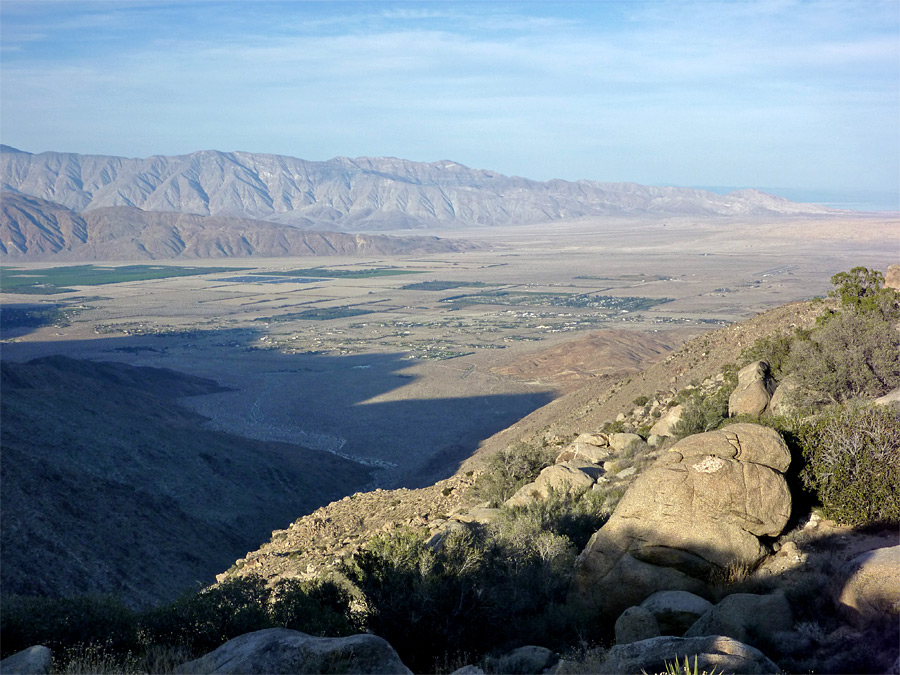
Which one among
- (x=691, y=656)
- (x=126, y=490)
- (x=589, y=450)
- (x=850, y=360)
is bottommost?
(x=126, y=490)

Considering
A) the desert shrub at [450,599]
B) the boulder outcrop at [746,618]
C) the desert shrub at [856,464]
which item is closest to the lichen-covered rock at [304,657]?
the desert shrub at [450,599]

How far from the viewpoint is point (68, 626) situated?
8.34 meters

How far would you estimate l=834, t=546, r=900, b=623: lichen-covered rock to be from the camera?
6.43 meters

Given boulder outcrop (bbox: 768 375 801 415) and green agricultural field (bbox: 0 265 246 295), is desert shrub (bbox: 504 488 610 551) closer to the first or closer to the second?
boulder outcrop (bbox: 768 375 801 415)

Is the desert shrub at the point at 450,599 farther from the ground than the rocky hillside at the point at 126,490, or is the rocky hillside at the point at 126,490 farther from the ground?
the desert shrub at the point at 450,599

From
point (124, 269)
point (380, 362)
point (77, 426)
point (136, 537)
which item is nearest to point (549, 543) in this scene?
point (136, 537)

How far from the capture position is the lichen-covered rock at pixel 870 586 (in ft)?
21.1

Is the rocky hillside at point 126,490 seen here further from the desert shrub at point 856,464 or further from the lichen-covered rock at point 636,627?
the desert shrub at point 856,464

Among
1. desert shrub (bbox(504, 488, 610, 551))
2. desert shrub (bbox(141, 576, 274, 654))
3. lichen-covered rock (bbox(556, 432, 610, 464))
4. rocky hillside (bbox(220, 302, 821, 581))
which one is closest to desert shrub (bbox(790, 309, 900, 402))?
lichen-covered rock (bbox(556, 432, 610, 464))

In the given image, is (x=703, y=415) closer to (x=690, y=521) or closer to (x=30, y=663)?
(x=690, y=521)

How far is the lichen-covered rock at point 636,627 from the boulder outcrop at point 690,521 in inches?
43.8

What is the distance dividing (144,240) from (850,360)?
19448cm

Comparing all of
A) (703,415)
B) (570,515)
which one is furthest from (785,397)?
(570,515)

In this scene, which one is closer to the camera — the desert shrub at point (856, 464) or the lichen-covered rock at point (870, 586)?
the lichen-covered rock at point (870, 586)
